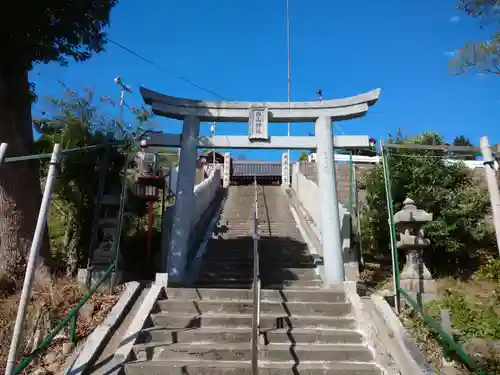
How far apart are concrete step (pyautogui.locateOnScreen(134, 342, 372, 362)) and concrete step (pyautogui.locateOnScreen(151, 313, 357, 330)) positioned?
59 centimetres

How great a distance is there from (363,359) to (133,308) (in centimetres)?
364

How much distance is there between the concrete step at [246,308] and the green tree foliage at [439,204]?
5.09 m

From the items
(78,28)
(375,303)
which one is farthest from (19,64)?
(375,303)

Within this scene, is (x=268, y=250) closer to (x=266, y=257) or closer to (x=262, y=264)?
(x=266, y=257)

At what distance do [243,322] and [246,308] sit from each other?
403 millimetres

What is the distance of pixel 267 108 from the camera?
9.20m

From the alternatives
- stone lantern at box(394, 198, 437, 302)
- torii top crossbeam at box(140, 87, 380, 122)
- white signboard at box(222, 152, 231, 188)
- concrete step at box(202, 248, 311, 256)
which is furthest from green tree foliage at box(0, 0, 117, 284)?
white signboard at box(222, 152, 231, 188)

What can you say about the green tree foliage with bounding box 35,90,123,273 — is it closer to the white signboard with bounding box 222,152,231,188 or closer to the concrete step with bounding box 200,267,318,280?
the concrete step with bounding box 200,267,318,280

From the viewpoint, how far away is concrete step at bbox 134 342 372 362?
5.79 metres

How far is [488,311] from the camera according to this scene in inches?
299

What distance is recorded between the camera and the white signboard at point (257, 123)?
9062mm

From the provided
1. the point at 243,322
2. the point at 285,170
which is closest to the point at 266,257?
the point at 243,322

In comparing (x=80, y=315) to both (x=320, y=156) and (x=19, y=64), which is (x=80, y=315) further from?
(x=320, y=156)

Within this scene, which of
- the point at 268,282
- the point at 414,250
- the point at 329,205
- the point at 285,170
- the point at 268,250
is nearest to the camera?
the point at 414,250
